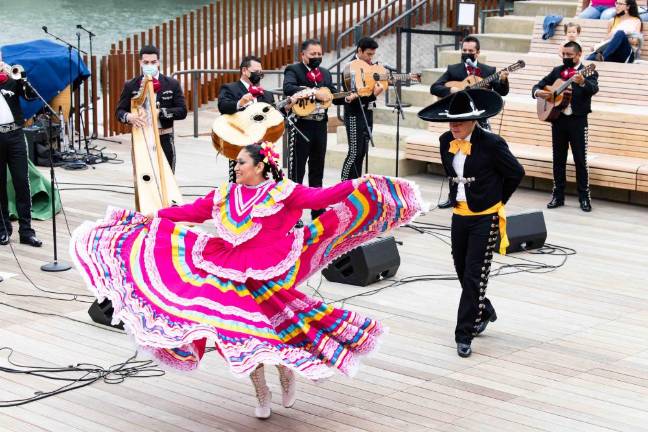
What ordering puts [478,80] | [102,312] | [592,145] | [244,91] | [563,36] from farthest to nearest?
[563,36] < [592,145] < [478,80] < [244,91] < [102,312]

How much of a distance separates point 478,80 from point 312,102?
173 centimetres

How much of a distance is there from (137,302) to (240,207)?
0.72m

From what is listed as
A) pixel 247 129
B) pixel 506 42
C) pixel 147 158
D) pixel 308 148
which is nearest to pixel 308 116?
pixel 308 148

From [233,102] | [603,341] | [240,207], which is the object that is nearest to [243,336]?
[240,207]

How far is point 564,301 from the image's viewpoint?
8188mm

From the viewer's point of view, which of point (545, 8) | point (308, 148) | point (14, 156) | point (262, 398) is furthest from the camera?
point (545, 8)

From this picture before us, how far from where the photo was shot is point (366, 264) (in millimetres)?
8375

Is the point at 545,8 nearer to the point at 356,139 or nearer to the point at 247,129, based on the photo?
the point at 356,139

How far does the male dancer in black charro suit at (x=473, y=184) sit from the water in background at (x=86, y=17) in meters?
20.4

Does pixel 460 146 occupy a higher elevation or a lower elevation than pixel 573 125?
higher

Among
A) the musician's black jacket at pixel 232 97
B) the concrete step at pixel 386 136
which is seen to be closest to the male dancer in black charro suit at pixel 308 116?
the musician's black jacket at pixel 232 97

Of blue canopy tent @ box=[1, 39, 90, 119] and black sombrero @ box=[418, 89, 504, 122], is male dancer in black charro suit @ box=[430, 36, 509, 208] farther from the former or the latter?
blue canopy tent @ box=[1, 39, 90, 119]

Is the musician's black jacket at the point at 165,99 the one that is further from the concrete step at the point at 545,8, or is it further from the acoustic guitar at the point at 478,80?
the concrete step at the point at 545,8

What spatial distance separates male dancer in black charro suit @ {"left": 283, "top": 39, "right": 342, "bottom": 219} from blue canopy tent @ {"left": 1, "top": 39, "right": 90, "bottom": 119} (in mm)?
4372
